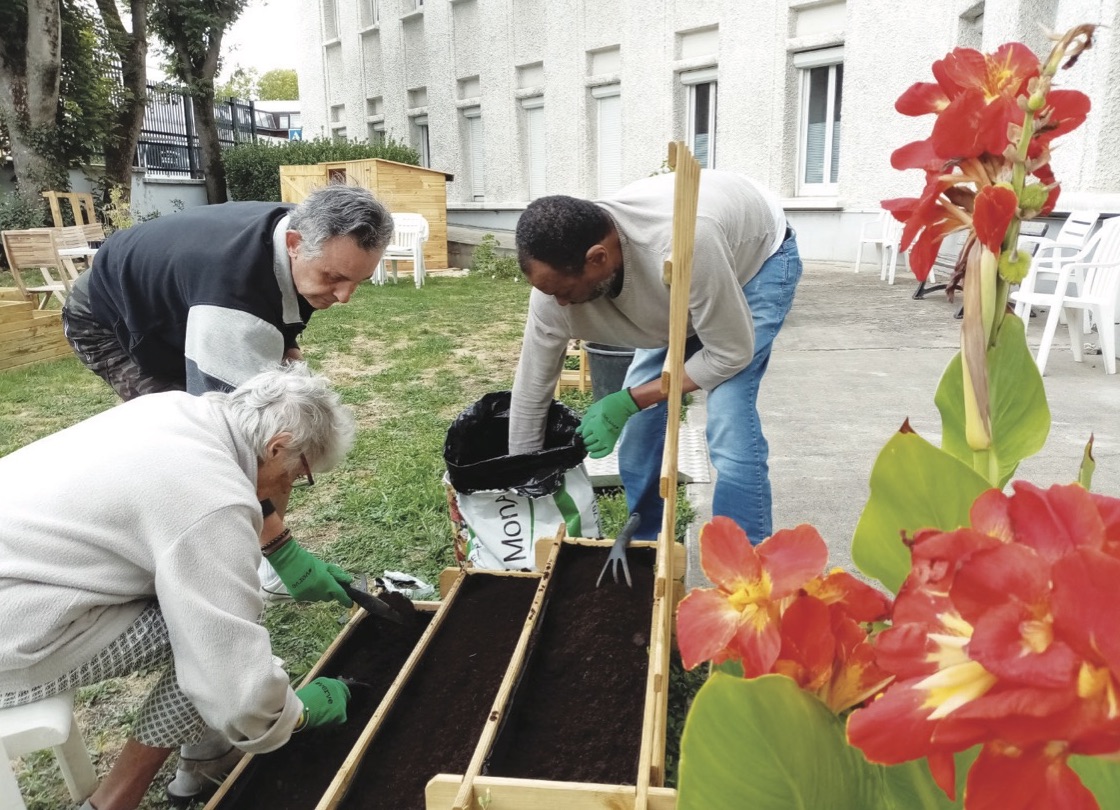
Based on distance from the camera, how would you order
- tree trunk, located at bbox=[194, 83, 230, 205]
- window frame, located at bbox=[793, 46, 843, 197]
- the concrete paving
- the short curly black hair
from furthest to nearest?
tree trunk, located at bbox=[194, 83, 230, 205] < window frame, located at bbox=[793, 46, 843, 197] < the concrete paving < the short curly black hair

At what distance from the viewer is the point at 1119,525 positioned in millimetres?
362

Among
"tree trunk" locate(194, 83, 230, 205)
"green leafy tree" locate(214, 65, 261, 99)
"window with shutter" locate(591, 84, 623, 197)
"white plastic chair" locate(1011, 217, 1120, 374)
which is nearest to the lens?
"white plastic chair" locate(1011, 217, 1120, 374)

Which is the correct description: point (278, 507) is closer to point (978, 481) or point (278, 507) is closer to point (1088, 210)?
point (978, 481)

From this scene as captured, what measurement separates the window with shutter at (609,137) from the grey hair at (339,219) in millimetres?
10949

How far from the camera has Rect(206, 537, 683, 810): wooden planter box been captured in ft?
4.95

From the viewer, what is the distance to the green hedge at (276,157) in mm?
14975

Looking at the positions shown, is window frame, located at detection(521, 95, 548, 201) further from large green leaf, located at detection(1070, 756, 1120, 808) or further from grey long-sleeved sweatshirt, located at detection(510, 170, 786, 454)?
large green leaf, located at detection(1070, 756, 1120, 808)

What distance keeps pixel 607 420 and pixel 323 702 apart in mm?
1060

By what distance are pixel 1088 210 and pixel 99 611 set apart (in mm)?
6515

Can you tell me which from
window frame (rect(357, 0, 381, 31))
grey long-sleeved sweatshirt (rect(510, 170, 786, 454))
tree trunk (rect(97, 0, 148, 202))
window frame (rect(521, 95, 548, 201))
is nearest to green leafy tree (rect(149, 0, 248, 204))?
tree trunk (rect(97, 0, 148, 202))

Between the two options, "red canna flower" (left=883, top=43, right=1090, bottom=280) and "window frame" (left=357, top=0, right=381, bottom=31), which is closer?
"red canna flower" (left=883, top=43, right=1090, bottom=280)

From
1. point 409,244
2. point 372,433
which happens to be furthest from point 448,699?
point 409,244

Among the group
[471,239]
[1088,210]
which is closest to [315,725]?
[1088,210]

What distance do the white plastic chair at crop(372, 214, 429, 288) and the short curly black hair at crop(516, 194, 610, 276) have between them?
9.70 m
